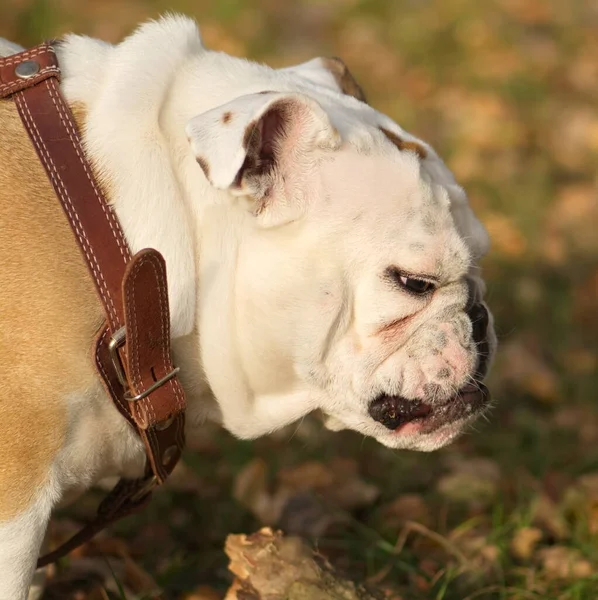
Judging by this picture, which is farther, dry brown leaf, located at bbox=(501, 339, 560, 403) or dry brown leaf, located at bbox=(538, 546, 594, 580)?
dry brown leaf, located at bbox=(501, 339, 560, 403)

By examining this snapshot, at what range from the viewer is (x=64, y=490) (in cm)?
219

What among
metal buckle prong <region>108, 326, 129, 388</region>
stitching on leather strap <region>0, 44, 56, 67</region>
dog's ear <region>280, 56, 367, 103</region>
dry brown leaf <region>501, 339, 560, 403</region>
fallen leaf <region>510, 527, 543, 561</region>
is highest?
stitching on leather strap <region>0, 44, 56, 67</region>

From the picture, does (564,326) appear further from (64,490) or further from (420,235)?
(64,490)

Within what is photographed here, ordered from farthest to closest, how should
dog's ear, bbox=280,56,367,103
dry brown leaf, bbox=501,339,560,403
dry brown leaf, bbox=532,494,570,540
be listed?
1. dry brown leaf, bbox=501,339,560,403
2. dry brown leaf, bbox=532,494,570,540
3. dog's ear, bbox=280,56,367,103

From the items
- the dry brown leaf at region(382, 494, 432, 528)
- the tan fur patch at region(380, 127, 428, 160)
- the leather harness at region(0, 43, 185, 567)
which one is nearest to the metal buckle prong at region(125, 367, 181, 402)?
the leather harness at region(0, 43, 185, 567)

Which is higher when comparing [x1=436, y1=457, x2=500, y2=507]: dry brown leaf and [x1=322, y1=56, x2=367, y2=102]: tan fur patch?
[x1=322, y1=56, x2=367, y2=102]: tan fur patch

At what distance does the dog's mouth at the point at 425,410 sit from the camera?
2402 mm

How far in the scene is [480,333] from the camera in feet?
8.31

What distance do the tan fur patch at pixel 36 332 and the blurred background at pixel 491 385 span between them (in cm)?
80

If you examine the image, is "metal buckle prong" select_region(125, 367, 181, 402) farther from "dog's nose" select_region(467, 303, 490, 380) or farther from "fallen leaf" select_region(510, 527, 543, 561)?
"fallen leaf" select_region(510, 527, 543, 561)

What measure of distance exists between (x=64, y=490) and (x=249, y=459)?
1577 mm

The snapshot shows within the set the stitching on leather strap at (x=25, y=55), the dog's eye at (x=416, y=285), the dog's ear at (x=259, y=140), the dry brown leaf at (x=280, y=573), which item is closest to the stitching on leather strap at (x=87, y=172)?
the stitching on leather strap at (x=25, y=55)

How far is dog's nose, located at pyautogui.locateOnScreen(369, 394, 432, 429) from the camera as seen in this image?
7.86 ft

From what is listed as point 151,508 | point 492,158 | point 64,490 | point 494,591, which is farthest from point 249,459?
point 492,158
